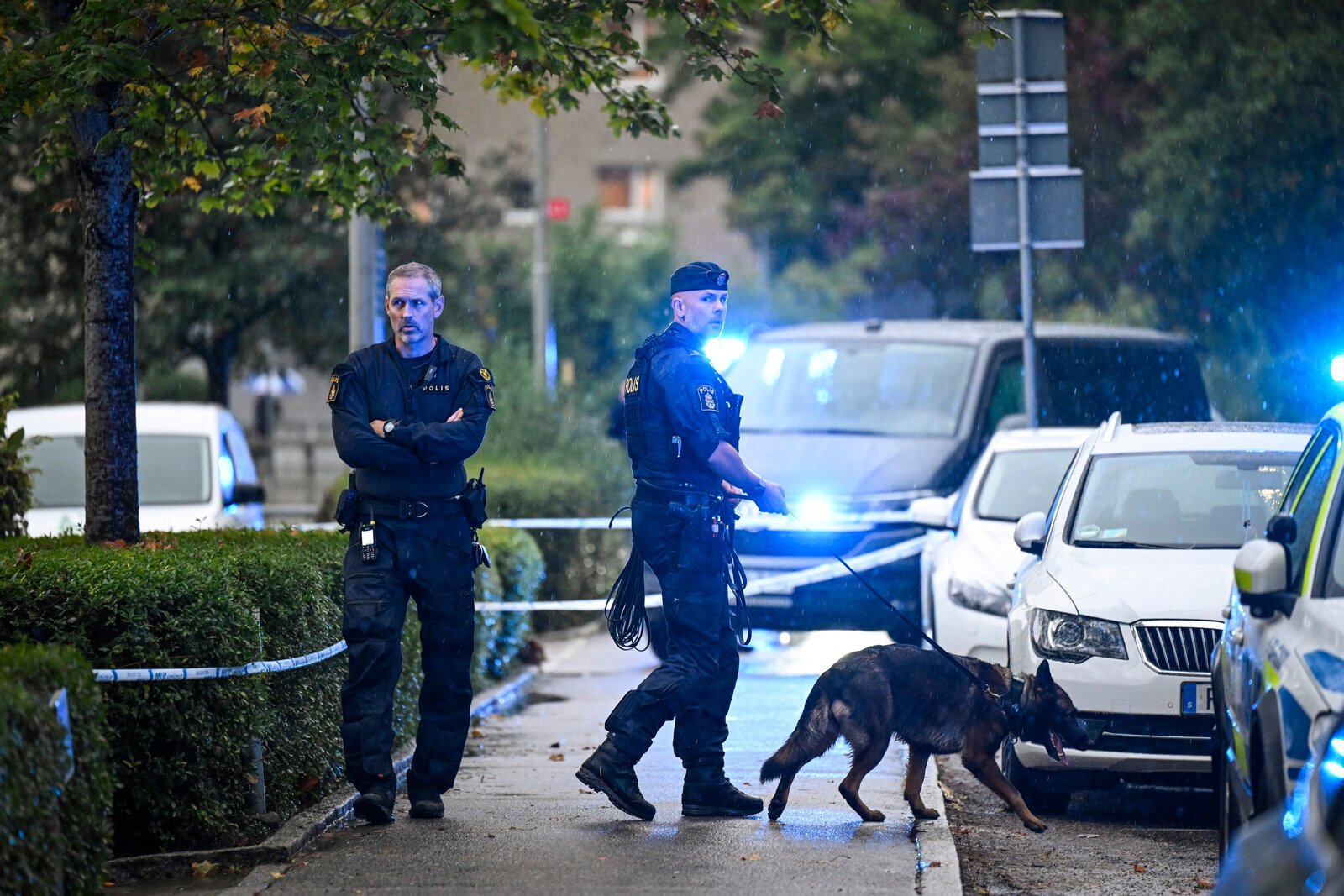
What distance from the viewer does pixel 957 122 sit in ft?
83.4

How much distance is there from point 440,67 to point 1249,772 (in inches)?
204

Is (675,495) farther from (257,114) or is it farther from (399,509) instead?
(257,114)

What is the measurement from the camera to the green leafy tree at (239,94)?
285 inches

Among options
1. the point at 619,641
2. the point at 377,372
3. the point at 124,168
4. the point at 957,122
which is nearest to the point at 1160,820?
the point at 619,641

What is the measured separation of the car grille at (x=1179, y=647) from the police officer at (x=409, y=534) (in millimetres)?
2568

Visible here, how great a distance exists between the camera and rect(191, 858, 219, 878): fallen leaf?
6.38 metres

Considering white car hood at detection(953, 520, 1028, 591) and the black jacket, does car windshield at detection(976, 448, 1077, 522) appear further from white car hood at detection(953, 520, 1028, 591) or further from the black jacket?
the black jacket

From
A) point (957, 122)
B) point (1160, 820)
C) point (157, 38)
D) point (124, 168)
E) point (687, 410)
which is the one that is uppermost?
point (957, 122)

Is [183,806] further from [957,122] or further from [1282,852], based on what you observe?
[957,122]

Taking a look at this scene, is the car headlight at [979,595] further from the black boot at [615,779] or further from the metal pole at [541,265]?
the metal pole at [541,265]

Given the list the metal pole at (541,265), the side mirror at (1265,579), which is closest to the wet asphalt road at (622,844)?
the side mirror at (1265,579)

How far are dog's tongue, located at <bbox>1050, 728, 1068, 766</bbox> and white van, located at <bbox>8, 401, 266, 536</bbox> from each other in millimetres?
7073

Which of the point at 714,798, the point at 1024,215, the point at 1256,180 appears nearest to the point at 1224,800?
the point at 714,798

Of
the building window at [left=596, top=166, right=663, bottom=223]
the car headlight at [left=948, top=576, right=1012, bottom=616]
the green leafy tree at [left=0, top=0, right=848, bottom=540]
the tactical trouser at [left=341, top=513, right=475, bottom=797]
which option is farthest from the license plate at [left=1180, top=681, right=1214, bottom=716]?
the building window at [left=596, top=166, right=663, bottom=223]
